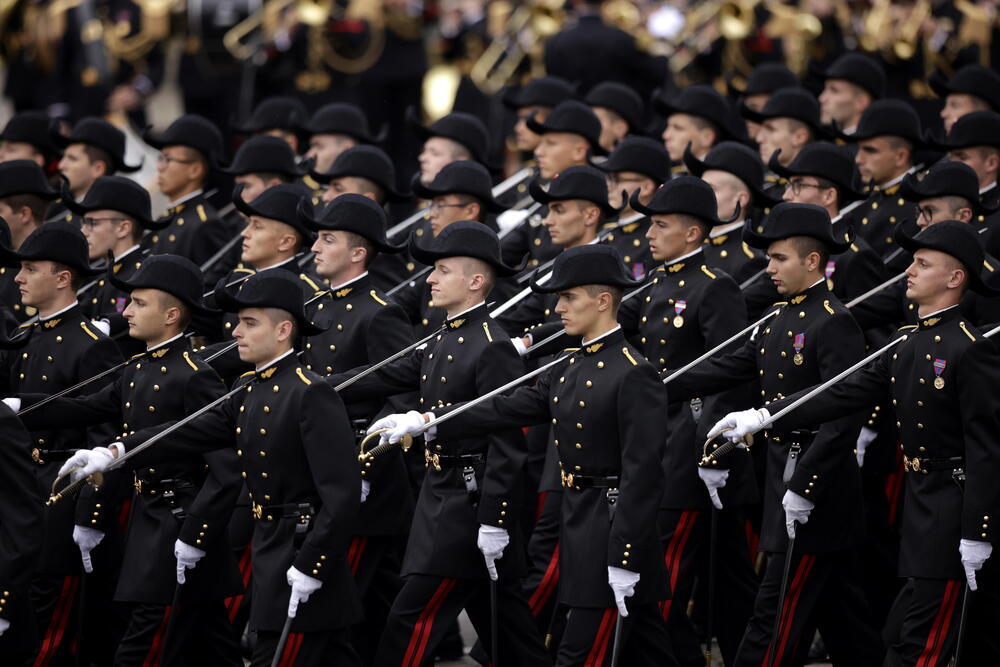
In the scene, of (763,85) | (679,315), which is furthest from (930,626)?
(763,85)

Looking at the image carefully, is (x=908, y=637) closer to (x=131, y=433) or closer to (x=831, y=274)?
(x=831, y=274)

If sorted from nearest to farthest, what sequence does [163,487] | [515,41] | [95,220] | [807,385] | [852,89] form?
1. [807,385]
2. [163,487]
3. [95,220]
4. [852,89]
5. [515,41]

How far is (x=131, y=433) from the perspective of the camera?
877cm

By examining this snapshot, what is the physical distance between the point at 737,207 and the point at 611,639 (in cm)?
292

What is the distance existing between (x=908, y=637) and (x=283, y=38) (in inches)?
439

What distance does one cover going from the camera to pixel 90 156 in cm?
1252

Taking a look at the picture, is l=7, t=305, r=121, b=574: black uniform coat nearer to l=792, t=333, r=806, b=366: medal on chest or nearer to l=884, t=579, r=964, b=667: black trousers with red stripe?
l=792, t=333, r=806, b=366: medal on chest

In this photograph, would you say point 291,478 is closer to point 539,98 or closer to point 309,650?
point 309,650

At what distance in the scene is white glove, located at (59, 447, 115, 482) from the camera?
8359mm

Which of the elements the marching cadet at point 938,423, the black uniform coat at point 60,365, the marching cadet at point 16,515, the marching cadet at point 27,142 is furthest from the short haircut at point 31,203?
the marching cadet at point 938,423

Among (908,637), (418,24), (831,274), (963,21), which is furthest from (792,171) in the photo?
(418,24)

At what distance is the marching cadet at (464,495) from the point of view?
8.50m

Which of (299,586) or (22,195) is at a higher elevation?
(299,586)

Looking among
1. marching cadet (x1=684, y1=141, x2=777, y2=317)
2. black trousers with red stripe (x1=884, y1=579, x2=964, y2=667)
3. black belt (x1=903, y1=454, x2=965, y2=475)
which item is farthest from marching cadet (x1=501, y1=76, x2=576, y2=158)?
black trousers with red stripe (x1=884, y1=579, x2=964, y2=667)
